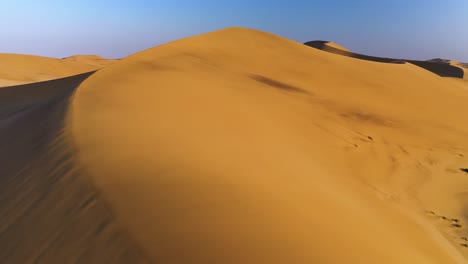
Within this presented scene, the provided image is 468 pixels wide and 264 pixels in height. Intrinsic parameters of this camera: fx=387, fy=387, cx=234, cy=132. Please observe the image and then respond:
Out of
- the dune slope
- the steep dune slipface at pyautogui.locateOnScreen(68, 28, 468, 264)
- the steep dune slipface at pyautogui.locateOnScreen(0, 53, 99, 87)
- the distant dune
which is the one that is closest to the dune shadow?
the steep dune slipface at pyautogui.locateOnScreen(68, 28, 468, 264)

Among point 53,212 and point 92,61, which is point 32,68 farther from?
point 53,212

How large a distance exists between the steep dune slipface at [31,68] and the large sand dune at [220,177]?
53.2 ft

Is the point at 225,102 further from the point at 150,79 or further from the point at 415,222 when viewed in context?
the point at 415,222

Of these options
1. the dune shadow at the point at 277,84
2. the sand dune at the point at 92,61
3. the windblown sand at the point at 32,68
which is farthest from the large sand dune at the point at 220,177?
the sand dune at the point at 92,61

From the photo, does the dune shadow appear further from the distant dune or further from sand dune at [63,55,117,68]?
sand dune at [63,55,117,68]

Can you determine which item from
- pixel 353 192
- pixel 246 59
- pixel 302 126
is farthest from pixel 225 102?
pixel 246 59

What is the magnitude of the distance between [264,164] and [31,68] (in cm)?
2663

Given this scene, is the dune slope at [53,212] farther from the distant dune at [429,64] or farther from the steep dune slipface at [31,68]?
the distant dune at [429,64]

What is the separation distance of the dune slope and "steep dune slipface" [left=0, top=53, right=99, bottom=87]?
19.4m

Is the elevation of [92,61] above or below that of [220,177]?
below

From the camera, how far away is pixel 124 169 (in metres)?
2.83

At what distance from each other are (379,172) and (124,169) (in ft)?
10.8

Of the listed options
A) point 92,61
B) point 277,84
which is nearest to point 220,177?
point 277,84

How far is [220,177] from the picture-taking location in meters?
2.79
